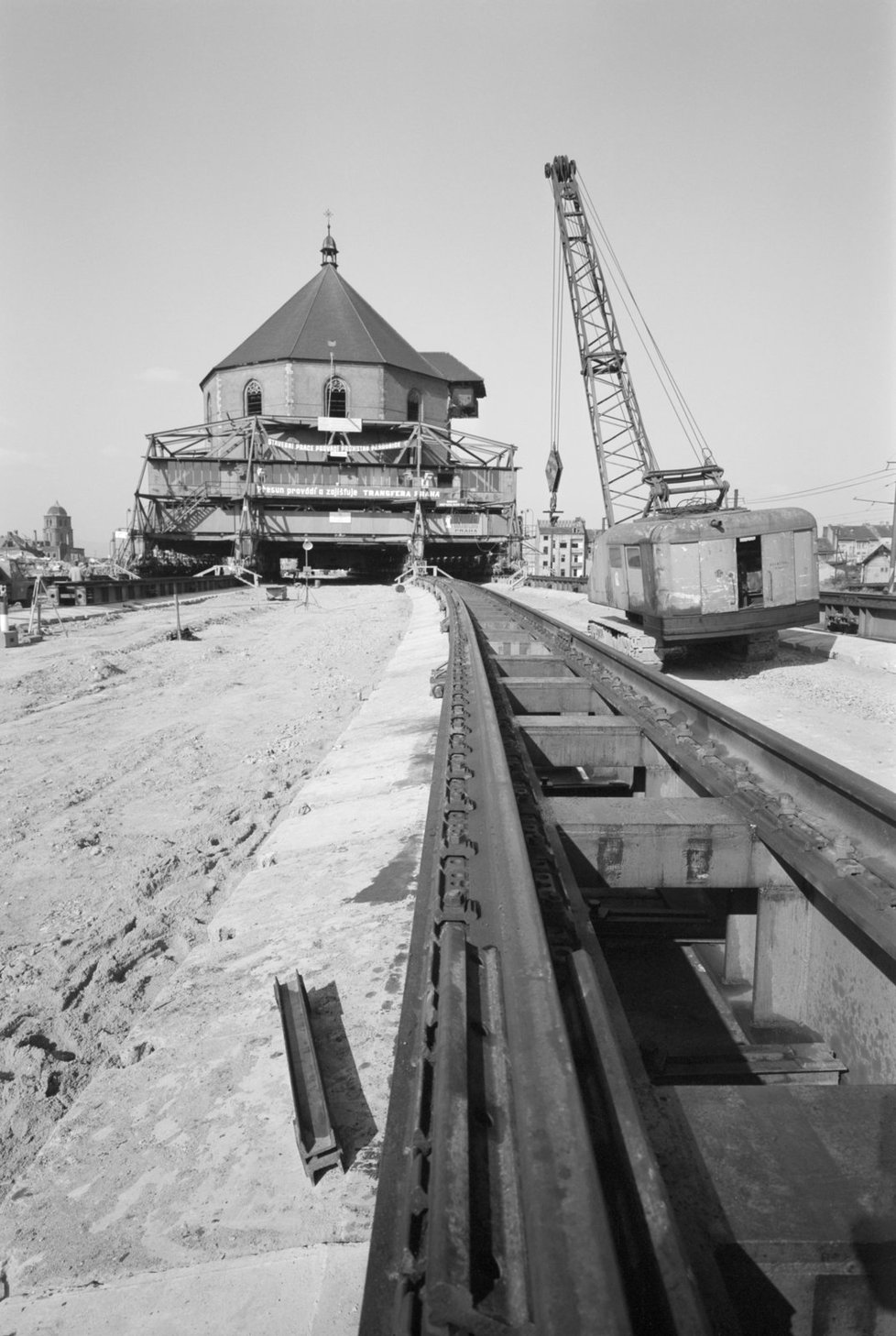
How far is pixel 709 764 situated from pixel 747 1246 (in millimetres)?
3037

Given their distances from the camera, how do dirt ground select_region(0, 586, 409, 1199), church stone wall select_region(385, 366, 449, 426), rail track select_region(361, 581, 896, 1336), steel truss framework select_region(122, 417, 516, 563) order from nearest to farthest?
1. rail track select_region(361, 581, 896, 1336)
2. dirt ground select_region(0, 586, 409, 1199)
3. steel truss framework select_region(122, 417, 516, 563)
4. church stone wall select_region(385, 366, 449, 426)

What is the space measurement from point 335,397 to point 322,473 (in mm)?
13442

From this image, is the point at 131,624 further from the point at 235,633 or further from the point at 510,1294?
the point at 510,1294

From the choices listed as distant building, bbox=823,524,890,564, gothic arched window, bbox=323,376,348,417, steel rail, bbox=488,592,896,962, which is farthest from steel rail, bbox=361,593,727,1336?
distant building, bbox=823,524,890,564

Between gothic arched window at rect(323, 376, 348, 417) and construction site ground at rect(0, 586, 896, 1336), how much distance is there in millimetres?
49755

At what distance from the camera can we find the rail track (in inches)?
56.2

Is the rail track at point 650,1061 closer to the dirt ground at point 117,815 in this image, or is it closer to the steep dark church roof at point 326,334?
the dirt ground at point 117,815

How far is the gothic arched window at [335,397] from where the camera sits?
2175 inches

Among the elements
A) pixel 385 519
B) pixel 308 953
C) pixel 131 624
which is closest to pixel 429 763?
pixel 308 953

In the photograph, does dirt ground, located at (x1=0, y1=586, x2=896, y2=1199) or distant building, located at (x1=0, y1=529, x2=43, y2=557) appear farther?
distant building, located at (x1=0, y1=529, x2=43, y2=557)

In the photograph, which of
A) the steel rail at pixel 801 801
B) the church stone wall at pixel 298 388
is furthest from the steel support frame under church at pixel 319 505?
the steel rail at pixel 801 801

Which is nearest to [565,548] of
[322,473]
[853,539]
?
[853,539]

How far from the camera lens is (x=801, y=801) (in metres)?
4.06

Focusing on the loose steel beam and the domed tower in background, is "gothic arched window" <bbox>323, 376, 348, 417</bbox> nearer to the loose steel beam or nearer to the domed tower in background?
the loose steel beam
